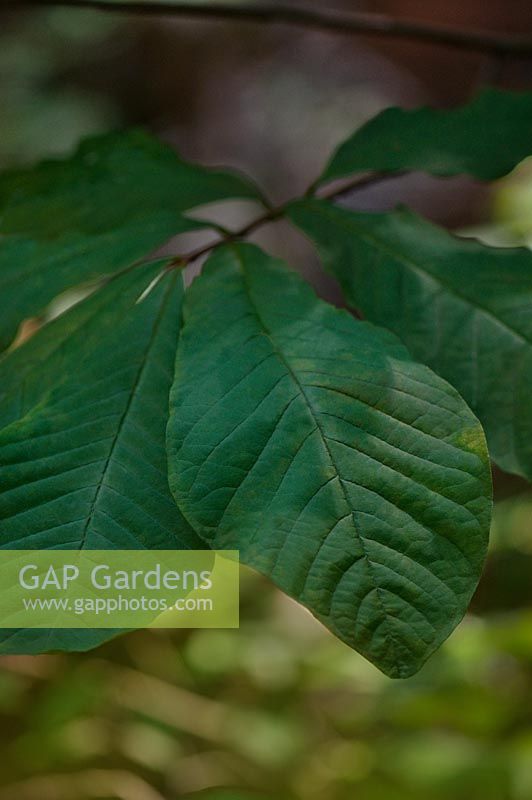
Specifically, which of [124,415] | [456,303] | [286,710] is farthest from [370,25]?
[286,710]

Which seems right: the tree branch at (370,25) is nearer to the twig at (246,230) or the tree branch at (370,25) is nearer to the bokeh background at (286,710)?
the bokeh background at (286,710)

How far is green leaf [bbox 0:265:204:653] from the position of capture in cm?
55

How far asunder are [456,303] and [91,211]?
1.19ft

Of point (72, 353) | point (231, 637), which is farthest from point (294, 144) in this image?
point (72, 353)

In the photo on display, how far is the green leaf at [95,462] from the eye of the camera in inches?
21.6

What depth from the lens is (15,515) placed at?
558 millimetres

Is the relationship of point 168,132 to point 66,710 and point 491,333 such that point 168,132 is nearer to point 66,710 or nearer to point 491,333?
point 66,710

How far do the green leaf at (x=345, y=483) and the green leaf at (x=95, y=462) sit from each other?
50 mm

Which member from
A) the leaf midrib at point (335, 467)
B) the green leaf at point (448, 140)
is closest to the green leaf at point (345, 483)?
the leaf midrib at point (335, 467)

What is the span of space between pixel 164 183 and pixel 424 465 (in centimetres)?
46

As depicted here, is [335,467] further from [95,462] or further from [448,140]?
[448,140]

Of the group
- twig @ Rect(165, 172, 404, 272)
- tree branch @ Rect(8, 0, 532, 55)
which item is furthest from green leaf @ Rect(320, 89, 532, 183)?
tree branch @ Rect(8, 0, 532, 55)

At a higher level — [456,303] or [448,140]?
[448,140]

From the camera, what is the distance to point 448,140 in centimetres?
83
